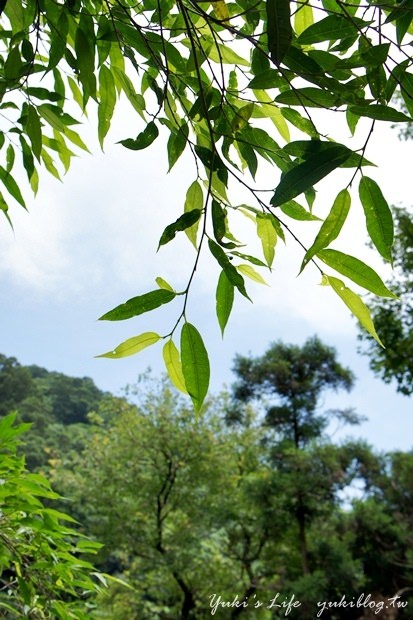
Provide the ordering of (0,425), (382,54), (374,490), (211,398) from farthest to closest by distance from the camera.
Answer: (211,398), (374,490), (0,425), (382,54)

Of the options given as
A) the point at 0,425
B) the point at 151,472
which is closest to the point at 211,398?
the point at 151,472

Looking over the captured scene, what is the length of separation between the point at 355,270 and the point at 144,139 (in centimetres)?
23

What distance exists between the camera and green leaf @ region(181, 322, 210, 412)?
42cm

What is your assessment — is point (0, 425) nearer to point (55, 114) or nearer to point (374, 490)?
point (55, 114)

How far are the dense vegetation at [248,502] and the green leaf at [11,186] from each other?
17.8 feet

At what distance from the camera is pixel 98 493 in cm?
745

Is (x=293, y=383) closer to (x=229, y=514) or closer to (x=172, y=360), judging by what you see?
(x=229, y=514)

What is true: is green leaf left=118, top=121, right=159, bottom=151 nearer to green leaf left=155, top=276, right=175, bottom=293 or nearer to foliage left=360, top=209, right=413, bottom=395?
green leaf left=155, top=276, right=175, bottom=293

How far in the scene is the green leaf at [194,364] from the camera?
424 millimetres

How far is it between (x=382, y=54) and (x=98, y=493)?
782 cm

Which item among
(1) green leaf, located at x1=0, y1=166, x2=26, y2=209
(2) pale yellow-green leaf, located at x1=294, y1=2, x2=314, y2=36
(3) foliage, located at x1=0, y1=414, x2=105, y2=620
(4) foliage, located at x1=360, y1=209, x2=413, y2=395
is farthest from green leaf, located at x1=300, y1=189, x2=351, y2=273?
(4) foliage, located at x1=360, y1=209, x2=413, y2=395

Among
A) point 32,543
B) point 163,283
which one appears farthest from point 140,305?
point 32,543

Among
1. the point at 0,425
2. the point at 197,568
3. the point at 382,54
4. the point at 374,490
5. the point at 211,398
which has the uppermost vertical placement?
the point at 211,398

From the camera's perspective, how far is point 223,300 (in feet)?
1.51
